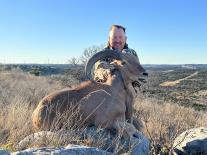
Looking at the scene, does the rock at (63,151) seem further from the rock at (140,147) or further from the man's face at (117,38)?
the man's face at (117,38)

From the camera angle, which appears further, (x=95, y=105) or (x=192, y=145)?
(x=192, y=145)

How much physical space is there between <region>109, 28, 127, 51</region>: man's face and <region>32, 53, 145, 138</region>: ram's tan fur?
1.36 metres

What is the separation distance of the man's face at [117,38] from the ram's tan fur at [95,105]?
136 cm

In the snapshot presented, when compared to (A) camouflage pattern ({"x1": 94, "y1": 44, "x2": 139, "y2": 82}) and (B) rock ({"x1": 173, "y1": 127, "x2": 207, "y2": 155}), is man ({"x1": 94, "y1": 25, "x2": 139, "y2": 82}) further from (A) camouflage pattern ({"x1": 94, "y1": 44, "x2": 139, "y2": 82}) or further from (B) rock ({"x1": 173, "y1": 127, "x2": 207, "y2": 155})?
(B) rock ({"x1": 173, "y1": 127, "x2": 207, "y2": 155})

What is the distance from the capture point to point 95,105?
787 cm

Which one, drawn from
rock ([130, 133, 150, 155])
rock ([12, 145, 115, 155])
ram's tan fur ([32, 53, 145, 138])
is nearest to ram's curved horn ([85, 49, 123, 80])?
ram's tan fur ([32, 53, 145, 138])

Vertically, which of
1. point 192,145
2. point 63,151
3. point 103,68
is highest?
point 103,68

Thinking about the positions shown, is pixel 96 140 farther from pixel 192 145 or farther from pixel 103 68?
pixel 103 68

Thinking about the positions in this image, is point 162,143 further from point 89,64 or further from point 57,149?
point 57,149

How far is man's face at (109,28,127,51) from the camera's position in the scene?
377 inches

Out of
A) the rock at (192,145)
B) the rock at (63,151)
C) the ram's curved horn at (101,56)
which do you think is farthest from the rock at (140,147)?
the rock at (63,151)

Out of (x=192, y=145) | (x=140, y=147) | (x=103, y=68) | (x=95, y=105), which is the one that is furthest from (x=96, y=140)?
(x=103, y=68)

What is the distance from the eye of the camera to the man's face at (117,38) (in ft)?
31.4

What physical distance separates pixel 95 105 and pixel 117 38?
7.49ft
